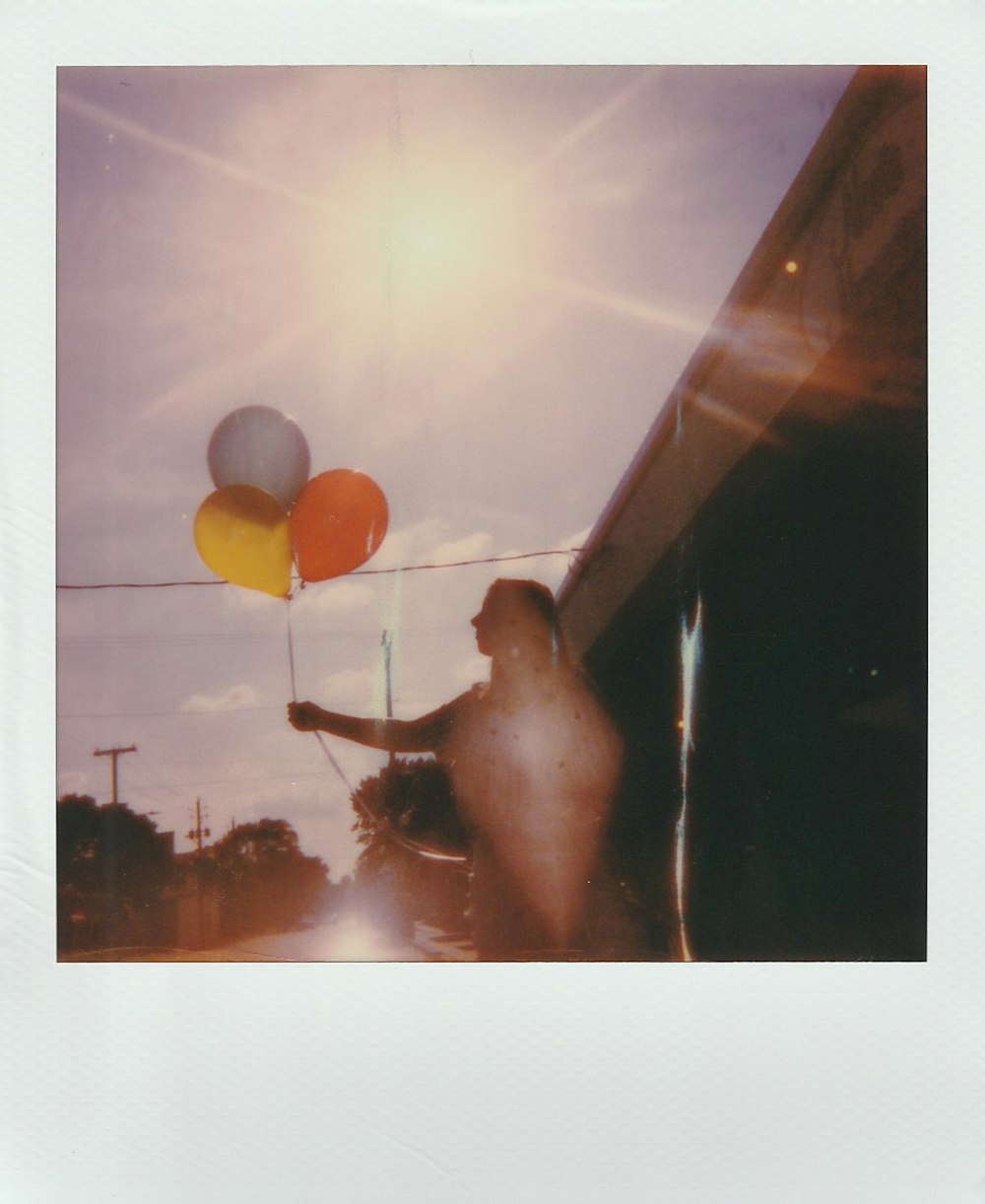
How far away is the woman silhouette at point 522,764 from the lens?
180cm

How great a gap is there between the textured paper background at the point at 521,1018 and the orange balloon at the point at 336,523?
0.45 meters

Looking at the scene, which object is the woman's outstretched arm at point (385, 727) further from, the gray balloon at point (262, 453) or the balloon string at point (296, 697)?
the gray balloon at point (262, 453)

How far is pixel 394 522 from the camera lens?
5.90ft

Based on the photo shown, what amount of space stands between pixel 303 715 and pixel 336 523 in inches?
12.8

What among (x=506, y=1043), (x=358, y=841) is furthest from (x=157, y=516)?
(x=506, y=1043)

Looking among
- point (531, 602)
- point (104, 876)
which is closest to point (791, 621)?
point (531, 602)

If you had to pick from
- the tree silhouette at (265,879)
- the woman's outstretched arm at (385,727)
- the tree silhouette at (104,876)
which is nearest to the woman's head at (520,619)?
the woman's outstretched arm at (385,727)

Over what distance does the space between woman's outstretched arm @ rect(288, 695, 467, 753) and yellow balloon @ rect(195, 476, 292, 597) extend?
21 cm

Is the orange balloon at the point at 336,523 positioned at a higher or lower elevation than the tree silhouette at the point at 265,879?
higher

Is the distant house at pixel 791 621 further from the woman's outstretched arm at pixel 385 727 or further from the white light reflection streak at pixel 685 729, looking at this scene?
the woman's outstretched arm at pixel 385 727

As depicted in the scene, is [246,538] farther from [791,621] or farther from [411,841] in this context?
[791,621]

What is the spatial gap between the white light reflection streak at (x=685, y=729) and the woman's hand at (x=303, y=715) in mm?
612

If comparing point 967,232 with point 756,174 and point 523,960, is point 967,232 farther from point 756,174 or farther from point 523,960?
point 523,960

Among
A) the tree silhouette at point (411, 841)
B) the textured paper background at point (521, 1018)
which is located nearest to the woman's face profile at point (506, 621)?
the tree silhouette at point (411, 841)
